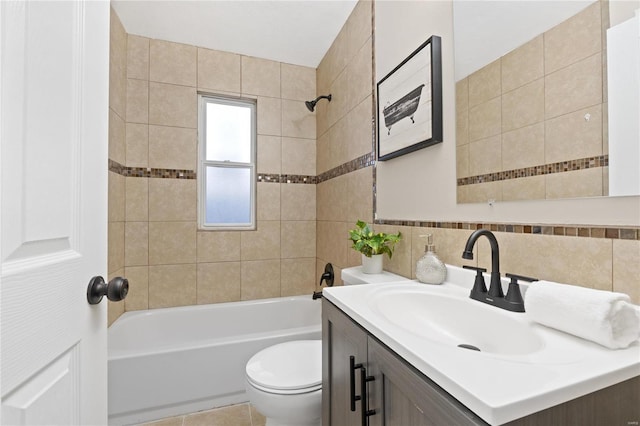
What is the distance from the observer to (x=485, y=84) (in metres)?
1.07

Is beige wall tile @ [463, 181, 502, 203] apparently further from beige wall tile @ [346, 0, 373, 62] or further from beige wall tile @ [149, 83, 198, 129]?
beige wall tile @ [149, 83, 198, 129]

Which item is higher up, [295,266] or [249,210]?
[249,210]

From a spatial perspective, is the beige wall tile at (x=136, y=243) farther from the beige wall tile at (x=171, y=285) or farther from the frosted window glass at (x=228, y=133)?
the frosted window glass at (x=228, y=133)

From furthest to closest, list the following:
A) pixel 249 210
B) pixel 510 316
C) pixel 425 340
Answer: pixel 249 210
pixel 510 316
pixel 425 340

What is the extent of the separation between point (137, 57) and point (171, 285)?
6.07 feet

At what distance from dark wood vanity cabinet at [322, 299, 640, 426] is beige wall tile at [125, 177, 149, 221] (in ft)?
6.31

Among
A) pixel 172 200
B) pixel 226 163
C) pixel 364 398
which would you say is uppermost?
pixel 226 163

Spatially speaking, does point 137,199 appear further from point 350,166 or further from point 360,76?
point 360,76

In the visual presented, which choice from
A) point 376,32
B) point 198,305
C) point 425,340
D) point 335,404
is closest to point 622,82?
point 425,340

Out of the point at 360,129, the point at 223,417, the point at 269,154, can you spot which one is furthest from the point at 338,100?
the point at 223,417

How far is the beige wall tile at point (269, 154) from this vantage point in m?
2.70

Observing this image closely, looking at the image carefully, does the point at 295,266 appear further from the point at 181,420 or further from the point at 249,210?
the point at 181,420

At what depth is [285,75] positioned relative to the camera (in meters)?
2.76

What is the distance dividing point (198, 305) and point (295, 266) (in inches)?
35.3
